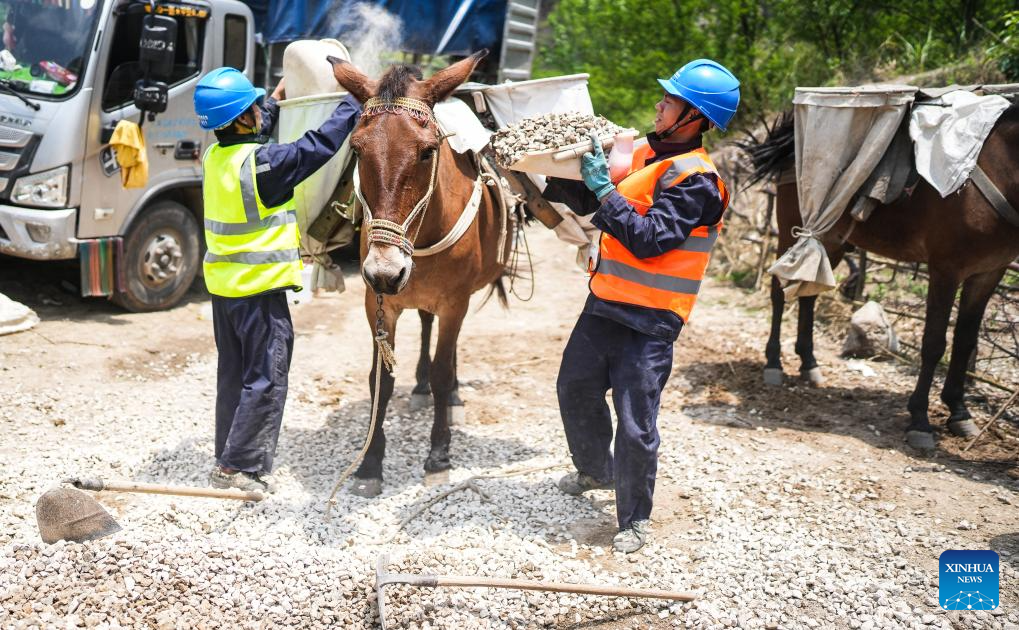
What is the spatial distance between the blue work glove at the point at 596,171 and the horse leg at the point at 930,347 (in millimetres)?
2921

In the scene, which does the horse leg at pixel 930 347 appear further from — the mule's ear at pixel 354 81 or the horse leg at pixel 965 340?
the mule's ear at pixel 354 81

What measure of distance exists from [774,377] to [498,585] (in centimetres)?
378

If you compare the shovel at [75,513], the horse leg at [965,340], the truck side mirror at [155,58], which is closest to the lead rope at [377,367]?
the shovel at [75,513]

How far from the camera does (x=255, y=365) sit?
13.9 ft

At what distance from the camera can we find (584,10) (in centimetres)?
1747

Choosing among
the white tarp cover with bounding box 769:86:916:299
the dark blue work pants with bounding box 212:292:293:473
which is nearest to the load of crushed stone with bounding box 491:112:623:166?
the dark blue work pants with bounding box 212:292:293:473

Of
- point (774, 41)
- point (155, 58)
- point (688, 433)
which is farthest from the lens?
point (774, 41)

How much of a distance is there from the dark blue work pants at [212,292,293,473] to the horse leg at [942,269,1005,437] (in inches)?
167

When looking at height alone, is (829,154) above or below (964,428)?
above

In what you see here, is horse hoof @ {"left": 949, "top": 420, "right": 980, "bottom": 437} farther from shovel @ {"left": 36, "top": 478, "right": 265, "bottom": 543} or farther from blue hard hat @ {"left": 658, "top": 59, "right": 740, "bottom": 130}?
shovel @ {"left": 36, "top": 478, "right": 265, "bottom": 543}

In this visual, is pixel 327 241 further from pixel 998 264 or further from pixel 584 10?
pixel 584 10

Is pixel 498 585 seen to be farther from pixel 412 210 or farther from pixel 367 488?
pixel 412 210

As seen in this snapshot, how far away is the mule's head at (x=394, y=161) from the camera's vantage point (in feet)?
11.6

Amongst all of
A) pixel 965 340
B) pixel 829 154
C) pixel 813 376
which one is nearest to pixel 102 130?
pixel 829 154
